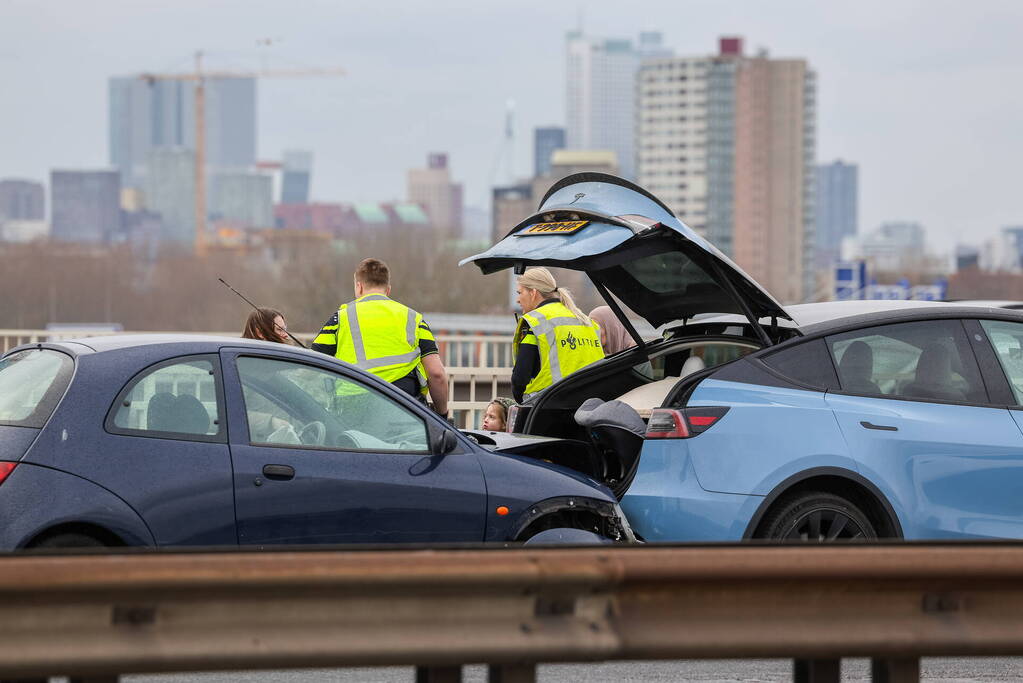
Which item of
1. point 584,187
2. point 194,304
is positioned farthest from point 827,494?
point 194,304

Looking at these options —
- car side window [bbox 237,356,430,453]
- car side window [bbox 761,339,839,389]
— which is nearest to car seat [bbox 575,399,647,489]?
car side window [bbox 761,339,839,389]

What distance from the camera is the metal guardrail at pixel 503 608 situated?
352 centimetres

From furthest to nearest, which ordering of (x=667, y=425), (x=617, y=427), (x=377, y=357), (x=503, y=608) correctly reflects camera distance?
(x=377, y=357) → (x=617, y=427) → (x=667, y=425) → (x=503, y=608)

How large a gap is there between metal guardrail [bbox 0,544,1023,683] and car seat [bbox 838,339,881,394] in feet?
10.2

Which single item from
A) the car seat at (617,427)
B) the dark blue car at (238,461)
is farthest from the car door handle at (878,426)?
the dark blue car at (238,461)

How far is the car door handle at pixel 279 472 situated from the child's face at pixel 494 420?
168 inches

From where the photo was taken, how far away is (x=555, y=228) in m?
7.38

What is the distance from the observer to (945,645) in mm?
3930

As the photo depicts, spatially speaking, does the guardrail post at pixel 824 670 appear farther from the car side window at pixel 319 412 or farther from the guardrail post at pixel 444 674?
the car side window at pixel 319 412

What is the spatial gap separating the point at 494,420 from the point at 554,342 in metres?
0.92

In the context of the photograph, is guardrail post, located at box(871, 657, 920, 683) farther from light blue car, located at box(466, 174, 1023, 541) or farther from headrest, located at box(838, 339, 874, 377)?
headrest, located at box(838, 339, 874, 377)

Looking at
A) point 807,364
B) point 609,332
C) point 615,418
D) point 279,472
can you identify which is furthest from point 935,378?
point 609,332

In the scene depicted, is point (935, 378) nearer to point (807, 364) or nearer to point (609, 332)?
point (807, 364)

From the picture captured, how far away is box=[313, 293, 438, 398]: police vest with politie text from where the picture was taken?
28.8ft
